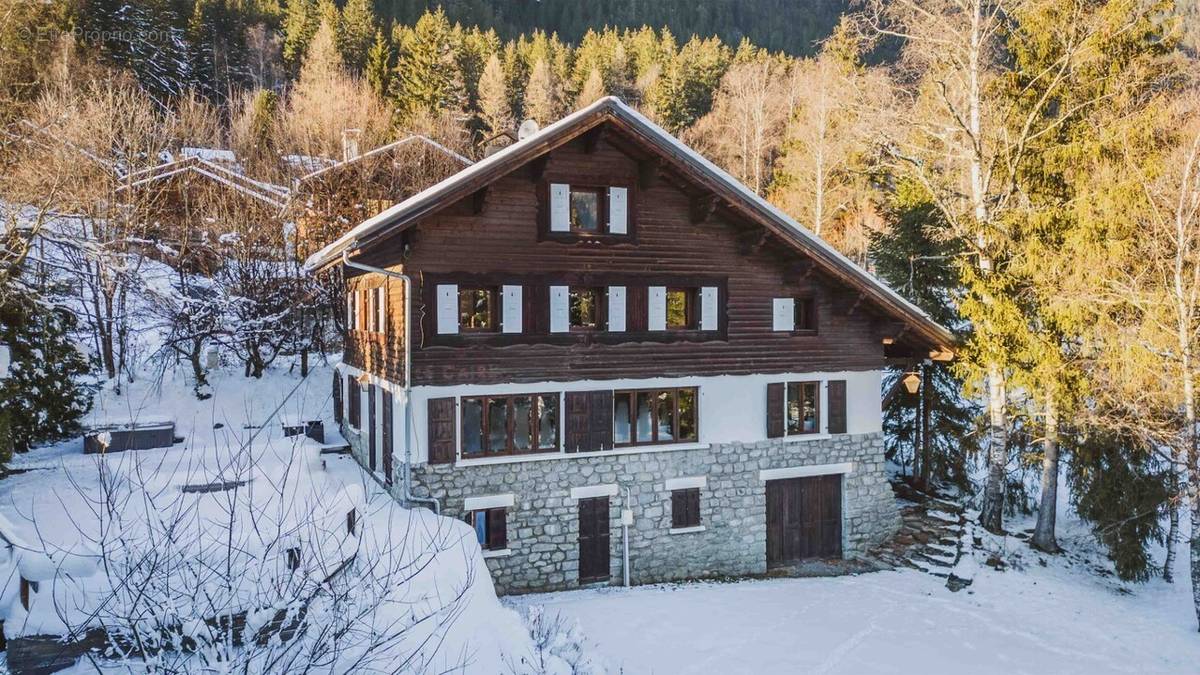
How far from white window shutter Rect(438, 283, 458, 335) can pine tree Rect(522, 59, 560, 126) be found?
3390 cm

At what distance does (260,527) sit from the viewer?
817 cm

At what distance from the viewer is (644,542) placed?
14.8 meters

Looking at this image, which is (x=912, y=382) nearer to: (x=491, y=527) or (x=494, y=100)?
(x=491, y=527)

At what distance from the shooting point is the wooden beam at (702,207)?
14.6 metres

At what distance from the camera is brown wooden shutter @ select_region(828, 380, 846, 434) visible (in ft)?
54.0

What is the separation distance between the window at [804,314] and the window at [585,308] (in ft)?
16.0

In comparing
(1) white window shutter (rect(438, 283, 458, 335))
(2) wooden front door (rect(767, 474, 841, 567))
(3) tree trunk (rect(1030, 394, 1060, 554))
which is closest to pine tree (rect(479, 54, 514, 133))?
(1) white window shutter (rect(438, 283, 458, 335))

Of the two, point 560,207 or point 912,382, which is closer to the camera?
point 560,207

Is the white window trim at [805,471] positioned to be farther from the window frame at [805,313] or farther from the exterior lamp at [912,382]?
the window frame at [805,313]

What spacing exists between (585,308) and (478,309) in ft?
7.16

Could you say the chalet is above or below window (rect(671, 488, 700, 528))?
above

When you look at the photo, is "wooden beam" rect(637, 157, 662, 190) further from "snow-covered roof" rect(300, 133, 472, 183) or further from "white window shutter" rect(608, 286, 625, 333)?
"snow-covered roof" rect(300, 133, 472, 183)

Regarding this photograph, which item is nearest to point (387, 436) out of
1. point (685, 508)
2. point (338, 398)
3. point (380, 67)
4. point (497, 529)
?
point (497, 529)

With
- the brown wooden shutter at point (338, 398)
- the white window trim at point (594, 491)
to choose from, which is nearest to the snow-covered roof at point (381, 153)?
the brown wooden shutter at point (338, 398)
